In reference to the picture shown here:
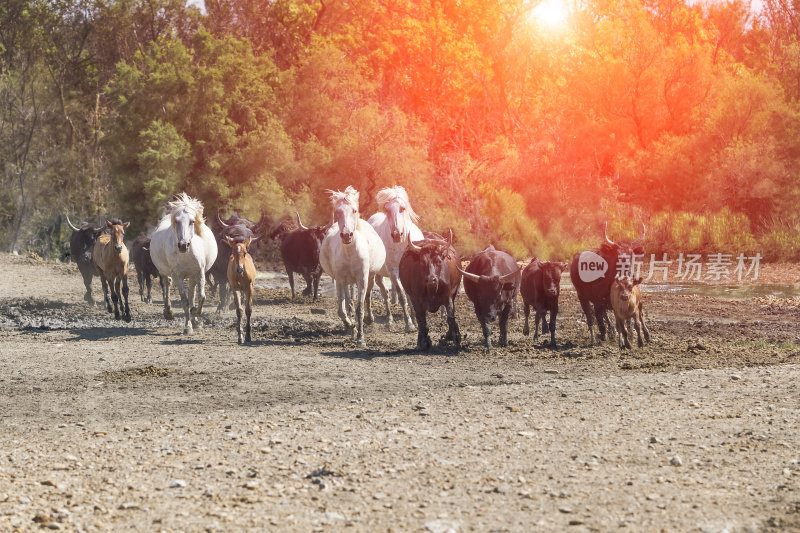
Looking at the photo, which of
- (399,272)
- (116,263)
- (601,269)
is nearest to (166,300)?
(116,263)

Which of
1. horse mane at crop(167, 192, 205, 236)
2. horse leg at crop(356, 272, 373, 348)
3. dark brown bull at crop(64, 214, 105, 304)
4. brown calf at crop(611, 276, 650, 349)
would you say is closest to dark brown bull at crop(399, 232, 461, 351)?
horse leg at crop(356, 272, 373, 348)

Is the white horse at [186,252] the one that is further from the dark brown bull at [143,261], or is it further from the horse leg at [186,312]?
the dark brown bull at [143,261]

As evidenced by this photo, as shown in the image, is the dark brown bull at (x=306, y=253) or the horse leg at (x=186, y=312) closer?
the horse leg at (x=186, y=312)

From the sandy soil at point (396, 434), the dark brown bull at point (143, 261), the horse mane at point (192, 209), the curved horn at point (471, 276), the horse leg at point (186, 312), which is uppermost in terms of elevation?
the horse mane at point (192, 209)

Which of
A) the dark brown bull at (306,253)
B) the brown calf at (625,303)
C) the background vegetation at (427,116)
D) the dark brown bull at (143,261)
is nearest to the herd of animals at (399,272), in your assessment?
the brown calf at (625,303)

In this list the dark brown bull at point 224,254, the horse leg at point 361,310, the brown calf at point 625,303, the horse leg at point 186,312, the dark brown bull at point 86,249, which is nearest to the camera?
the brown calf at point 625,303

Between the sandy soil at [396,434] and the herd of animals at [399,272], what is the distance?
0.49m

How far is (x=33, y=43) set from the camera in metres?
37.5

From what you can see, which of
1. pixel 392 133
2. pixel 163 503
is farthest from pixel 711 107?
pixel 163 503

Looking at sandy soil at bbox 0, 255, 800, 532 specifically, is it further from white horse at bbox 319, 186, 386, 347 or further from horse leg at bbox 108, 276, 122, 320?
horse leg at bbox 108, 276, 122, 320

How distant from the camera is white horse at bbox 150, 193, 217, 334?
1538 cm

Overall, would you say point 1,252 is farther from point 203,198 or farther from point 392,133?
point 392,133
